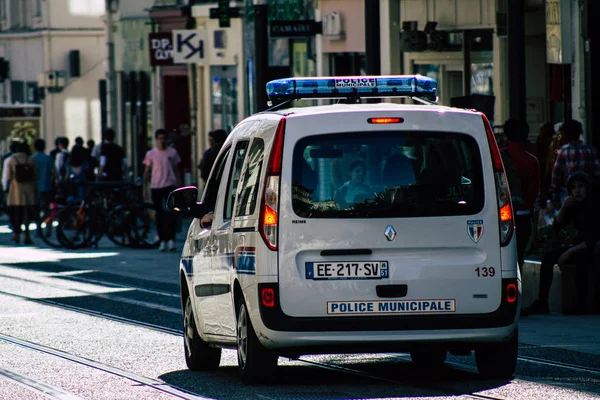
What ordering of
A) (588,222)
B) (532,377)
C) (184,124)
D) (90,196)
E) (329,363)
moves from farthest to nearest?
(184,124)
(90,196)
(588,222)
(329,363)
(532,377)

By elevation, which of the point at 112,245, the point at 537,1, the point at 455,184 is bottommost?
the point at 112,245

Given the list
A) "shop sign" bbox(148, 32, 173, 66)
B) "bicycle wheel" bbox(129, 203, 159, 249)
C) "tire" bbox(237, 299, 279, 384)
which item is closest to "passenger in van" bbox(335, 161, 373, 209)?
"tire" bbox(237, 299, 279, 384)

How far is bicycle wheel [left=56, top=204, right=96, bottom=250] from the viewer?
28.7 meters

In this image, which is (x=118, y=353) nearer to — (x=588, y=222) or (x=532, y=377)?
(x=532, y=377)

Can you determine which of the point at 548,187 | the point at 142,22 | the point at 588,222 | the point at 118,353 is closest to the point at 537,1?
the point at 548,187

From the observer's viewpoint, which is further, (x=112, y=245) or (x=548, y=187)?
(x=112, y=245)

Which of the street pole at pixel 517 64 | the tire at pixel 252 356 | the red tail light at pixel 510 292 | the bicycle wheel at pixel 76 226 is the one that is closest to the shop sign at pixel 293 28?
the bicycle wheel at pixel 76 226

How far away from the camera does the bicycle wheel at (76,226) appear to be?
94.2 ft

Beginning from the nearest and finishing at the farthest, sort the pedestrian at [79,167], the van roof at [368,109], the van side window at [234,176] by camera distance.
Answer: the van roof at [368,109] < the van side window at [234,176] < the pedestrian at [79,167]

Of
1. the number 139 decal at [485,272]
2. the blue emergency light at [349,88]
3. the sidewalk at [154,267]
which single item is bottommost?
the sidewalk at [154,267]

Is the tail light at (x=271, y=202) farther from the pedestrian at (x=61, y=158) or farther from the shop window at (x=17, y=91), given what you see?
the shop window at (x=17, y=91)

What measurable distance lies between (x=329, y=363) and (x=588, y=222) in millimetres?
4539

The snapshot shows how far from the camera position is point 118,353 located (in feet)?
43.8

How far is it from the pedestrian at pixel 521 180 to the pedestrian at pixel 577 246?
13.8 inches
